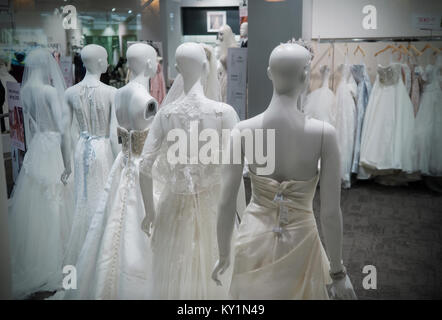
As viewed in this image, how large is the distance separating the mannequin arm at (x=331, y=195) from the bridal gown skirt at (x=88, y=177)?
1509mm

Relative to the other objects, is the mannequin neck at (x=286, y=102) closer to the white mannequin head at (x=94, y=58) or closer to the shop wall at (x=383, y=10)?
the shop wall at (x=383, y=10)

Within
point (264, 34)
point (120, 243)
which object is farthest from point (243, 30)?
point (120, 243)

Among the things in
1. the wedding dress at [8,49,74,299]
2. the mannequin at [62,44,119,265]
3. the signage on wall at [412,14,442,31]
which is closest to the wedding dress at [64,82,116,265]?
the mannequin at [62,44,119,265]

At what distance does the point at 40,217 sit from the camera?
263 centimetres

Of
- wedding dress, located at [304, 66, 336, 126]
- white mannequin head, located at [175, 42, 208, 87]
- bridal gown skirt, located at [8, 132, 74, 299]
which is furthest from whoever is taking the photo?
A: wedding dress, located at [304, 66, 336, 126]

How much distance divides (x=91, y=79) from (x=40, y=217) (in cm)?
89

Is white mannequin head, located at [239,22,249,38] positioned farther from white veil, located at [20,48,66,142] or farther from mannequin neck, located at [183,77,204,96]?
white veil, located at [20,48,66,142]

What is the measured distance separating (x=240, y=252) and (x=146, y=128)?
36.6 inches

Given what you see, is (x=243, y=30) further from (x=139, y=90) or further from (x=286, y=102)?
(x=286, y=102)

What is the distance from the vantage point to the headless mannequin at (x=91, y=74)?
237 cm

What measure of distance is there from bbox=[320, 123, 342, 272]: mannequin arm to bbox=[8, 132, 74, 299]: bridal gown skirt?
163cm

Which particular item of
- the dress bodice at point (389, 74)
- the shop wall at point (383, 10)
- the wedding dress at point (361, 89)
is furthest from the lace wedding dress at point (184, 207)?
the dress bodice at point (389, 74)

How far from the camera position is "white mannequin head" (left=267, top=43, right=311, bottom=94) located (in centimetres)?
149
